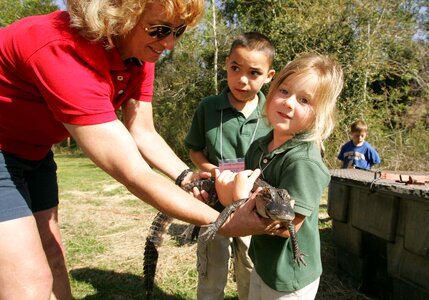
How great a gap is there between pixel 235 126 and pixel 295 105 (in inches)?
38.9

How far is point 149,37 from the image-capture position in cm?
184

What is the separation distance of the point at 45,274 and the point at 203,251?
4.49 feet

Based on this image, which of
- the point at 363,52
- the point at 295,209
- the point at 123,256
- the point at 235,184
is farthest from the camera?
the point at 363,52

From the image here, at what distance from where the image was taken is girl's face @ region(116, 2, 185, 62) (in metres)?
1.76

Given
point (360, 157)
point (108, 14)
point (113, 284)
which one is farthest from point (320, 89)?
point (360, 157)

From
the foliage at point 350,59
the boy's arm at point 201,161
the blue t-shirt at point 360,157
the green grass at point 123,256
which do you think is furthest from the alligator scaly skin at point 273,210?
the foliage at point 350,59

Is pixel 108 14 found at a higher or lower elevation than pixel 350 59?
higher

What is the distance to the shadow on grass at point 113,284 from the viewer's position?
3676mm

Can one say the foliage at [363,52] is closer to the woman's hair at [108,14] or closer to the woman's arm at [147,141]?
the woman's arm at [147,141]

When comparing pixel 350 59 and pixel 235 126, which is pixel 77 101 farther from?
pixel 350 59

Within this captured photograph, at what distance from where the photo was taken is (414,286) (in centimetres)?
267

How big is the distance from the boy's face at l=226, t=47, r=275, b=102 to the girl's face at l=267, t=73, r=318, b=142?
84cm

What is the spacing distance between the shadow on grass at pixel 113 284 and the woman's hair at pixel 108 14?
2.72 meters

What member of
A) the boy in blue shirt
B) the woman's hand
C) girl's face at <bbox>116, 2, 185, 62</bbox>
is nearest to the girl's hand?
the woman's hand
